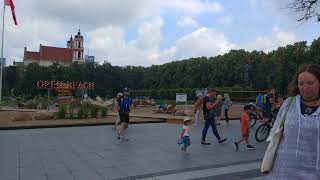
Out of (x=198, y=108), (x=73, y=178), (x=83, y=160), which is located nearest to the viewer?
(x=73, y=178)

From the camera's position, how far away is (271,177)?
136 inches

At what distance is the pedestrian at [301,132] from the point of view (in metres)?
3.27

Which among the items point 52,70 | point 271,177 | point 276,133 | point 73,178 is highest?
point 52,70

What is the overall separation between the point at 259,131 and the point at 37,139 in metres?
7.37

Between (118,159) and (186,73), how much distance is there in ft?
326

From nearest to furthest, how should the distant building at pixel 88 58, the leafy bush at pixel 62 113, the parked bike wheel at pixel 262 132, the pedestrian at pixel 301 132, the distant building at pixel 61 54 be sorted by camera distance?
the pedestrian at pixel 301 132 → the parked bike wheel at pixel 262 132 → the leafy bush at pixel 62 113 → the distant building at pixel 88 58 → the distant building at pixel 61 54

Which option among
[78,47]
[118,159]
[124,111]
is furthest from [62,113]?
[78,47]

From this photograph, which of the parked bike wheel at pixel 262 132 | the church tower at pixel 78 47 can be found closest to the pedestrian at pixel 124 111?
the parked bike wheel at pixel 262 132

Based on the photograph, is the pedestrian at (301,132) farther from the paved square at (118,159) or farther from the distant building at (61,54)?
the distant building at (61,54)

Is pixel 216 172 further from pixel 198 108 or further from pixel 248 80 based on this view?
pixel 248 80

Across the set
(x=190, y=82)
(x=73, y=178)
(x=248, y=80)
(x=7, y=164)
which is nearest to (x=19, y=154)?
(x=7, y=164)

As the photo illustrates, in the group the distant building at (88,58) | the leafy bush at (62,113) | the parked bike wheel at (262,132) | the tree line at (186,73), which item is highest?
the distant building at (88,58)

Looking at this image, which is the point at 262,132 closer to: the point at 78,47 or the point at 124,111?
the point at 124,111

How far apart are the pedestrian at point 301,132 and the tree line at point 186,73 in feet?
210
